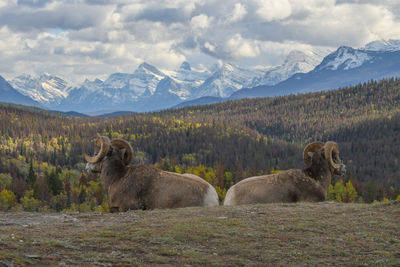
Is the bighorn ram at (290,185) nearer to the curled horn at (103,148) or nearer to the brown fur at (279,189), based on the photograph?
the brown fur at (279,189)

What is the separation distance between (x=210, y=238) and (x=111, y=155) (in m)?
11.5

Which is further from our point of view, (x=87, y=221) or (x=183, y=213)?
(x=183, y=213)

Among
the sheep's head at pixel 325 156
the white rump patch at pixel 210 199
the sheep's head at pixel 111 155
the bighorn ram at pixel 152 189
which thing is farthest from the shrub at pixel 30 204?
the white rump patch at pixel 210 199

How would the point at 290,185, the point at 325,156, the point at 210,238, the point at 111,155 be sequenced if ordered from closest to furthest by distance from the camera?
1. the point at 210,238
2. the point at 290,185
3. the point at 111,155
4. the point at 325,156

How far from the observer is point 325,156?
A: 24484 mm

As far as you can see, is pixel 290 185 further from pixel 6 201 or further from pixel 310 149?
pixel 6 201

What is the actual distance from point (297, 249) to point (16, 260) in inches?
279

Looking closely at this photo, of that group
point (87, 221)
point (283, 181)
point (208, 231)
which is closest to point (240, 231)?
point (208, 231)

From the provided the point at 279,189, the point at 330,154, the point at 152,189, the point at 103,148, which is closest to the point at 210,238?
the point at 152,189

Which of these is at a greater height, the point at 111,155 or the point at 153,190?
the point at 111,155

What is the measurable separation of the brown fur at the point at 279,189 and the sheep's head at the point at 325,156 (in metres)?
1.22

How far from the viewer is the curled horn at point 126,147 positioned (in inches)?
912

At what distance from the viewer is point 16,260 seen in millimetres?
8938

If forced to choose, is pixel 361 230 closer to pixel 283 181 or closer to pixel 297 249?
pixel 297 249
